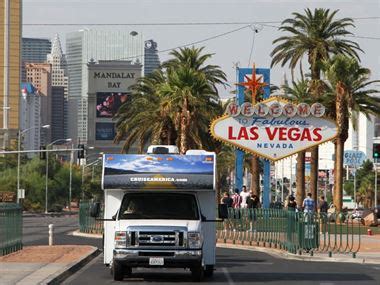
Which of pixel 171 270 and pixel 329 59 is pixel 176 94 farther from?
pixel 171 270

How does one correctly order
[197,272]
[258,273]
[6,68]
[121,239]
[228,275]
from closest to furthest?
[121,239]
[197,272]
[228,275]
[258,273]
[6,68]

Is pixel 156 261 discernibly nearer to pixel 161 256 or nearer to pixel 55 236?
pixel 161 256

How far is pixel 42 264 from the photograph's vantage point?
87.7ft

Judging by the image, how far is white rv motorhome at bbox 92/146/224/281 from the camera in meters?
22.4

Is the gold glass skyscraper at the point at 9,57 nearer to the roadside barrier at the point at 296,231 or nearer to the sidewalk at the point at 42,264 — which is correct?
the roadside barrier at the point at 296,231

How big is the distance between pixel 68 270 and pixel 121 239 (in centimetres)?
320

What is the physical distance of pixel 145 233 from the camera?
73.7ft

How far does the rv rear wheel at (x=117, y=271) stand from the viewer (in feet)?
74.6

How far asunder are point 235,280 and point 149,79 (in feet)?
171

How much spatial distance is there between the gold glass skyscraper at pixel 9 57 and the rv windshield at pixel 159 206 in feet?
522

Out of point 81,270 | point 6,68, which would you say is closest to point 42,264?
point 81,270

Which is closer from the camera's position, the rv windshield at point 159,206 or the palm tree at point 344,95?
the rv windshield at point 159,206

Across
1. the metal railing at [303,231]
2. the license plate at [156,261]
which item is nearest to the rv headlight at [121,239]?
the license plate at [156,261]

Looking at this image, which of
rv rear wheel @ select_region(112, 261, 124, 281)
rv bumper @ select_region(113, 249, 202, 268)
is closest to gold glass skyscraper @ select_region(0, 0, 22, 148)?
rv rear wheel @ select_region(112, 261, 124, 281)
